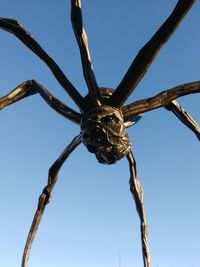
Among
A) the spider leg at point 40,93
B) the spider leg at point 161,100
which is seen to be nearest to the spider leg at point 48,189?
the spider leg at point 40,93

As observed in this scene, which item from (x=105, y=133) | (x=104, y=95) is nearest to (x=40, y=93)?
(x=104, y=95)

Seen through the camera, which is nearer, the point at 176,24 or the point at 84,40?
the point at 176,24

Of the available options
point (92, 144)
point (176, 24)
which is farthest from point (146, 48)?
point (92, 144)

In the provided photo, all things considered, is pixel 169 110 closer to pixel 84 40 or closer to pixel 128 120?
pixel 128 120

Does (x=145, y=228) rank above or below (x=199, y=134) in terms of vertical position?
below

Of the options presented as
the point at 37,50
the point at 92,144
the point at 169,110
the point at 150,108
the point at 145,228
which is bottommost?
the point at 145,228

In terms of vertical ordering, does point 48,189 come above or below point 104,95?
below

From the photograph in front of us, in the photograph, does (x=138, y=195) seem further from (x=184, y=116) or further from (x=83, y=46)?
(x=83, y=46)

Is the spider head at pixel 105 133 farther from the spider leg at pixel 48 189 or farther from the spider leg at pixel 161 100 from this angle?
the spider leg at pixel 48 189
